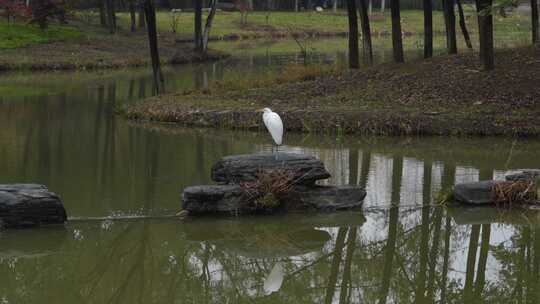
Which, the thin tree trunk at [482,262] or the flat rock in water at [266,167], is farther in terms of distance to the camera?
the flat rock in water at [266,167]

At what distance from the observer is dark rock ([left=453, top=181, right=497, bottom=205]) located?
12.8 metres

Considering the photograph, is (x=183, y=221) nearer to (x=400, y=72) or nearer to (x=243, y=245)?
(x=243, y=245)

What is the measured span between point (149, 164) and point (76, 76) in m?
22.6

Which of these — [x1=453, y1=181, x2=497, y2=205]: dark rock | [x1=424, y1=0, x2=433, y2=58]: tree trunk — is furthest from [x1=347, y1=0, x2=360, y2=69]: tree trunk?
[x1=453, y1=181, x2=497, y2=205]: dark rock

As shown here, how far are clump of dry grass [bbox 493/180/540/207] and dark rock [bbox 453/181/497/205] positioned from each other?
3.5 inches

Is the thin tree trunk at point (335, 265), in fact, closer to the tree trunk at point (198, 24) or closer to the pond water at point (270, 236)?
the pond water at point (270, 236)

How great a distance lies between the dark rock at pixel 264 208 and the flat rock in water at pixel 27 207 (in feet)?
6.13

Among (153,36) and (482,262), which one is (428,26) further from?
(482,262)

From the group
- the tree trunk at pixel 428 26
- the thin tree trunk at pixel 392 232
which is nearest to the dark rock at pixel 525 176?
the thin tree trunk at pixel 392 232

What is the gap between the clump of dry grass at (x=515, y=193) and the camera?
500 inches

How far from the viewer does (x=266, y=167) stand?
40.7 feet

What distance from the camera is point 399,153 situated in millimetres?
17531

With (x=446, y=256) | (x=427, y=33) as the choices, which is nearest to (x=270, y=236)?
(x=446, y=256)

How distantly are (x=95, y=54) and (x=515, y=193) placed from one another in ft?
115
